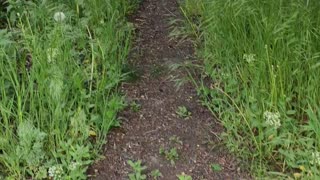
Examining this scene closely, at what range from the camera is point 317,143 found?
2191mm

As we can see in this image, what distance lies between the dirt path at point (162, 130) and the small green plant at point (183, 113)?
19mm

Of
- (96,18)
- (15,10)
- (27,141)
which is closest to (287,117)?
(27,141)

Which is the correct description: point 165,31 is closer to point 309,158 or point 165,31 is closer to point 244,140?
point 244,140

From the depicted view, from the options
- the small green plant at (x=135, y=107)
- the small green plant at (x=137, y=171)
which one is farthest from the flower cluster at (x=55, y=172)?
the small green plant at (x=135, y=107)

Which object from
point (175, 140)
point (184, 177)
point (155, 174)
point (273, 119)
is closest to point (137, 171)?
point (155, 174)

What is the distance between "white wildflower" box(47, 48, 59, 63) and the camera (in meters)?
2.38

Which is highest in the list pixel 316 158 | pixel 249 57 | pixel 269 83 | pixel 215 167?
pixel 249 57

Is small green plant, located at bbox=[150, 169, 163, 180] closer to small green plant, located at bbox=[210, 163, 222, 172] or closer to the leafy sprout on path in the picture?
the leafy sprout on path

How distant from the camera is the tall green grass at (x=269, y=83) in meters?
2.22

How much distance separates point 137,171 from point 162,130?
1.18 ft

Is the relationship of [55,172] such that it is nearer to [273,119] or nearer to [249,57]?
[273,119]

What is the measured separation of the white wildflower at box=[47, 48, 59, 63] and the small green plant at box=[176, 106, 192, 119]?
0.71 metres

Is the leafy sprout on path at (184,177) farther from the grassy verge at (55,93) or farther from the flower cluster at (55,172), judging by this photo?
the flower cluster at (55,172)

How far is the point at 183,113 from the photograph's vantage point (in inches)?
101
